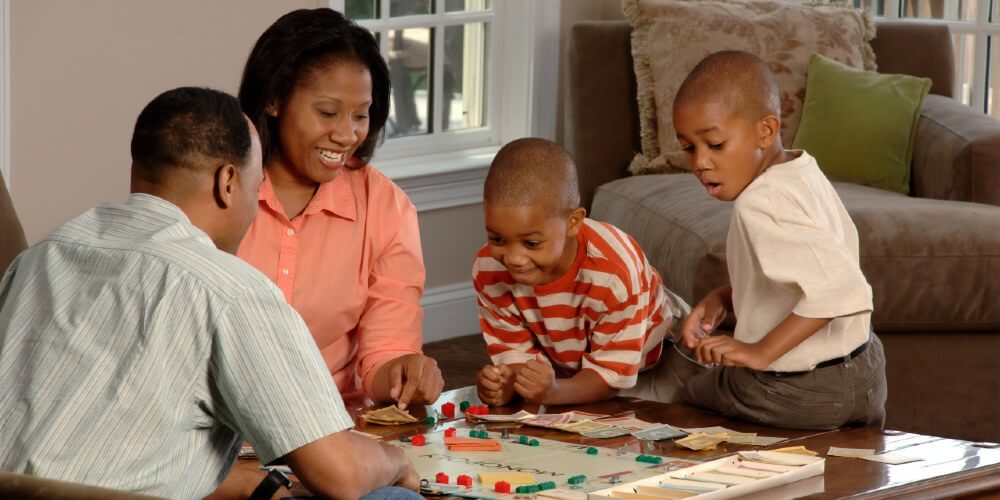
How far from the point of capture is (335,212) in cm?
228

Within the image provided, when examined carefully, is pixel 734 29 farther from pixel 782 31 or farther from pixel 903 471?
pixel 903 471

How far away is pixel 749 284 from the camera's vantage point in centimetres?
217

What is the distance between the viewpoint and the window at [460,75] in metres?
4.41

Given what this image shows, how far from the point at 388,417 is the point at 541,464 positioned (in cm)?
34

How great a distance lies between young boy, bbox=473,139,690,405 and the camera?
7.30 feet

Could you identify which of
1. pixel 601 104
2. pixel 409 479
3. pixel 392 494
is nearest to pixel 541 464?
pixel 409 479

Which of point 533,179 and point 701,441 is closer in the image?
point 701,441

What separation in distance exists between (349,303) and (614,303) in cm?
46

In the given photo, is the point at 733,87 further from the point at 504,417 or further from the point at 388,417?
the point at 388,417

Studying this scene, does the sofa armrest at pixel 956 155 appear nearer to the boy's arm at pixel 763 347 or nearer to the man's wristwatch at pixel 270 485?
the boy's arm at pixel 763 347

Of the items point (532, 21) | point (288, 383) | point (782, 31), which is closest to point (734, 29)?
point (782, 31)

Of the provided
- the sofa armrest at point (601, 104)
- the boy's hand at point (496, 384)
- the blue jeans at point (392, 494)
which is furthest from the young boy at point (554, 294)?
the sofa armrest at point (601, 104)

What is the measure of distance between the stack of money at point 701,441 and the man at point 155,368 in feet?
1.77

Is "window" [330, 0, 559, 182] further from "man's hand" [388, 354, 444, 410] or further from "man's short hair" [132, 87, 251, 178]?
"man's short hair" [132, 87, 251, 178]
